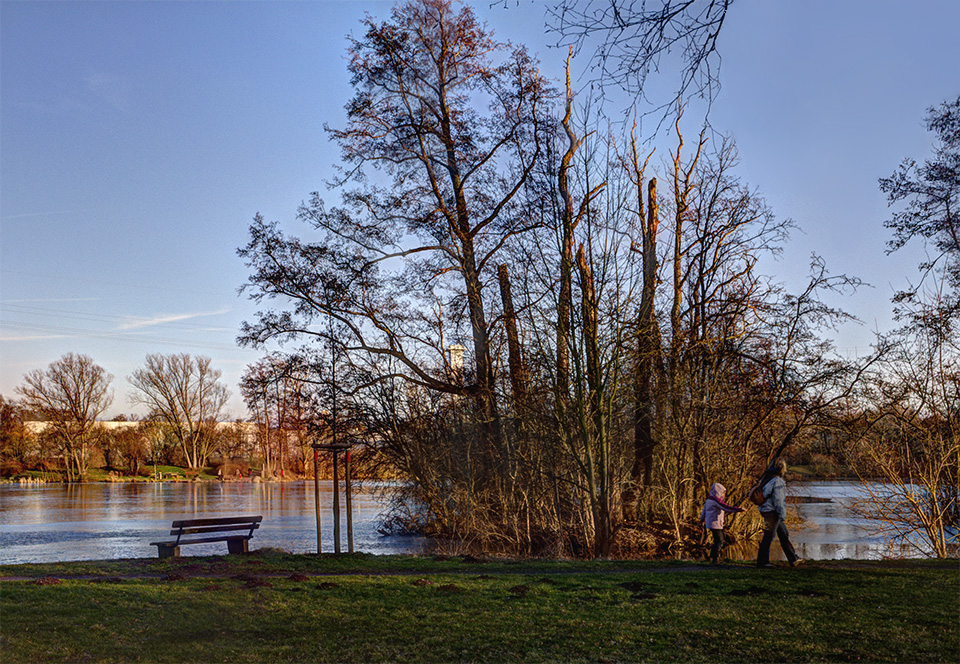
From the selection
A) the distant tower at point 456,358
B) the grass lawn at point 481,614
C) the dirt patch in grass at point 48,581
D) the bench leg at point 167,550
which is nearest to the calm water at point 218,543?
the bench leg at point 167,550

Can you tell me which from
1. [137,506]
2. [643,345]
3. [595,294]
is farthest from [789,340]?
[137,506]

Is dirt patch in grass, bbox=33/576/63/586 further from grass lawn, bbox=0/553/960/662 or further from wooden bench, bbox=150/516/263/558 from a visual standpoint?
wooden bench, bbox=150/516/263/558

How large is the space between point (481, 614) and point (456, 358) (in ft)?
42.3

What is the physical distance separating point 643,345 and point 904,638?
10.9 meters

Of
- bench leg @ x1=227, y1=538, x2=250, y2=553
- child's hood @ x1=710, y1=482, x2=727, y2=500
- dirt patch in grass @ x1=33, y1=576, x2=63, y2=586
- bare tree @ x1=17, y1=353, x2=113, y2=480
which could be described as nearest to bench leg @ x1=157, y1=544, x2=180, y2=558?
bench leg @ x1=227, y1=538, x2=250, y2=553

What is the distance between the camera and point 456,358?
20578 millimetres

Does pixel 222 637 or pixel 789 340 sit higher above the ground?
pixel 789 340

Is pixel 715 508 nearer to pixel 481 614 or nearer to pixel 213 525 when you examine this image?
pixel 481 614

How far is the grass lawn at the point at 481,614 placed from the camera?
20.6ft

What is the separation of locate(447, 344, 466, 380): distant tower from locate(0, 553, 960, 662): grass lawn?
8.91 metres

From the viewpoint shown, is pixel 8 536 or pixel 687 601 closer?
pixel 687 601

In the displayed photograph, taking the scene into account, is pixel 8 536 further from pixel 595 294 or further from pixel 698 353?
pixel 698 353

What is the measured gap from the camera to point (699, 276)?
20656 millimetres

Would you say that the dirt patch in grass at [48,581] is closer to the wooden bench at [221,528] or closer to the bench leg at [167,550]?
the bench leg at [167,550]
